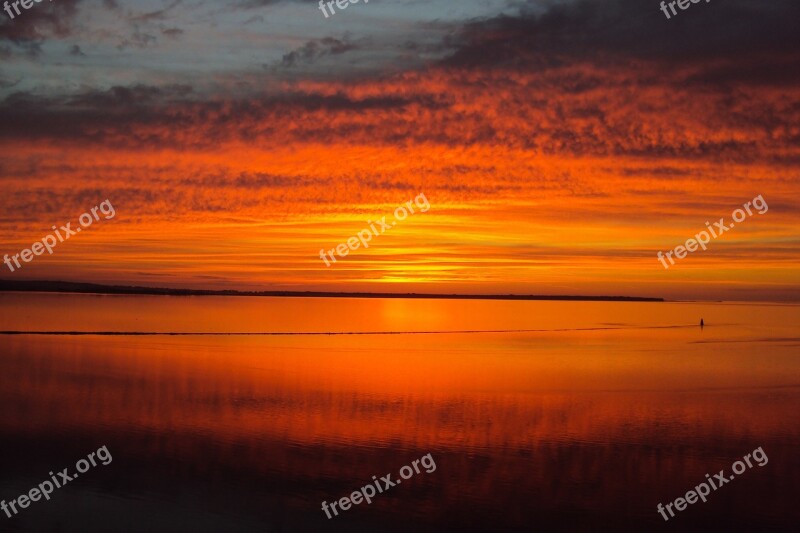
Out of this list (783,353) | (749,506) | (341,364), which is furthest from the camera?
(783,353)

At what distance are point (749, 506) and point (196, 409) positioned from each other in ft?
45.3

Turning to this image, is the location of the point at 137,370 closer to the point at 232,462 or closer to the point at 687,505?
the point at 232,462

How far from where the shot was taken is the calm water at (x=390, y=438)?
44.3 ft

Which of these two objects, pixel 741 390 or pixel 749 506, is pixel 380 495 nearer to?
pixel 749 506

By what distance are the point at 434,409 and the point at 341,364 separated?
1167 centimetres

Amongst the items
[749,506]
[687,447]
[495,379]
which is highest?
[749,506]

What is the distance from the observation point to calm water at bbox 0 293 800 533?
13.5 m

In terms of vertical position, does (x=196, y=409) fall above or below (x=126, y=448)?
below

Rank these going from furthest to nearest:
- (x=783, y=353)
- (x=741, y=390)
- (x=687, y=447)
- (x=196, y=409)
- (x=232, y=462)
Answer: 1. (x=783, y=353)
2. (x=741, y=390)
3. (x=196, y=409)
4. (x=687, y=447)
5. (x=232, y=462)

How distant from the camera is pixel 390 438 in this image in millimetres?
19172

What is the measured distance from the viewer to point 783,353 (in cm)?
4456

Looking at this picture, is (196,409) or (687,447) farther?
(196,409)

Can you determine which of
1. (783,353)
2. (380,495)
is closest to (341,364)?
(380,495)

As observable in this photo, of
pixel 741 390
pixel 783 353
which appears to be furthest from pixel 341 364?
pixel 783 353
